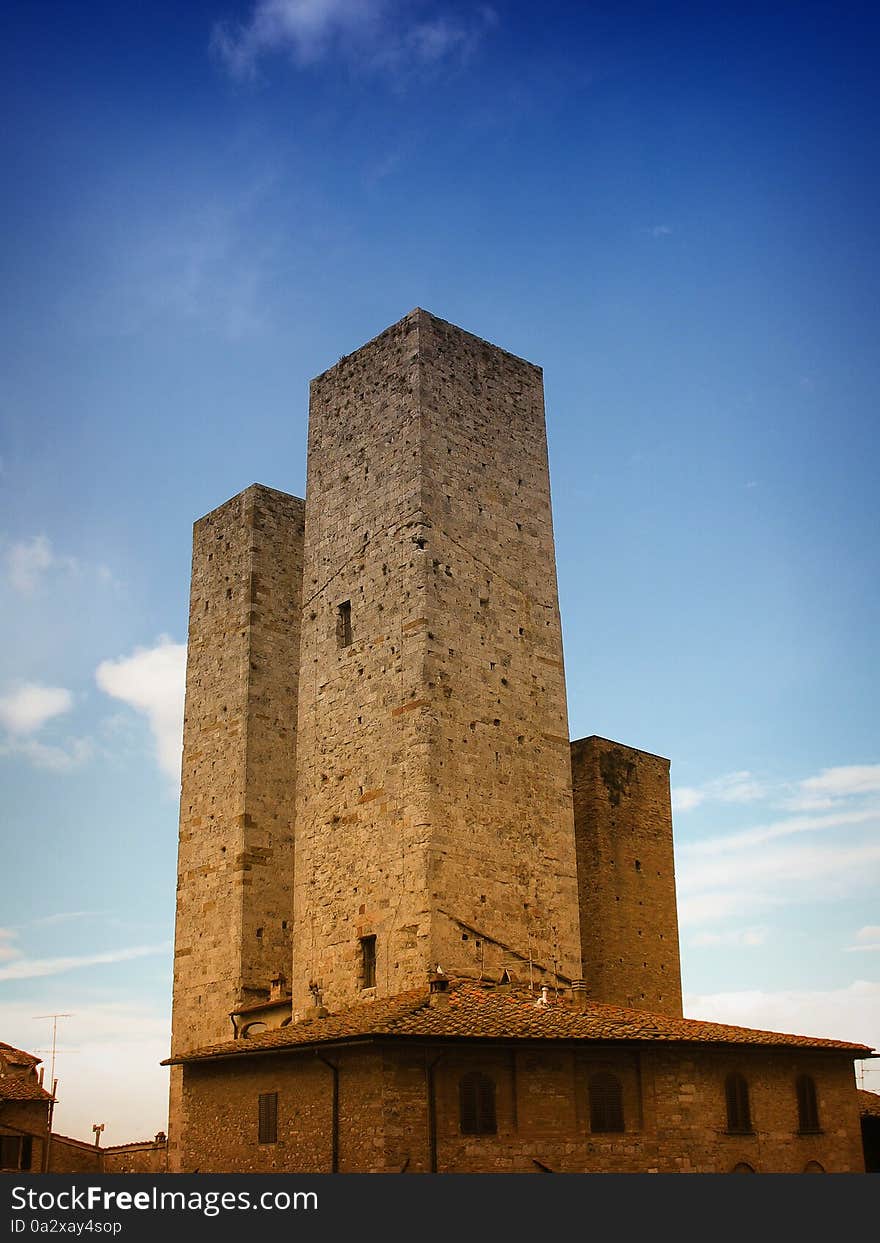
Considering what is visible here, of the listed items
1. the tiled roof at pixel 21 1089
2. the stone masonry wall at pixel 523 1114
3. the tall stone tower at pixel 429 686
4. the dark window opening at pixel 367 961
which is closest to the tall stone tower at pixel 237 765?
the tall stone tower at pixel 429 686

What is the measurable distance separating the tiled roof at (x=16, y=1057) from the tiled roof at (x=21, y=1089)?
420 mm

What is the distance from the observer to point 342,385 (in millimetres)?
25766

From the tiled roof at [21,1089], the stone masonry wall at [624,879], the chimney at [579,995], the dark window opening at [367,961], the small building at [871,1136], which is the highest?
the stone masonry wall at [624,879]

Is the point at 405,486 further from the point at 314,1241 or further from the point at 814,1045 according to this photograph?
the point at 314,1241

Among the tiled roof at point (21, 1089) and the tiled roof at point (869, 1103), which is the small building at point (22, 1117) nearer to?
the tiled roof at point (21, 1089)

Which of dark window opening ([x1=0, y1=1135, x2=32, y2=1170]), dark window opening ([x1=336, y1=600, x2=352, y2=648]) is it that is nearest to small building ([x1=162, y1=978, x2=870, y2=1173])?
dark window opening ([x1=336, y1=600, x2=352, y2=648])

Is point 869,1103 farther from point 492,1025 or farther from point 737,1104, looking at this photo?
point 492,1025

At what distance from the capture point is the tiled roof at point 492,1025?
55.7 ft

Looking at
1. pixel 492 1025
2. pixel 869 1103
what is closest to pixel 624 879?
pixel 869 1103

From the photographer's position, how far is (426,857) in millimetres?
20578

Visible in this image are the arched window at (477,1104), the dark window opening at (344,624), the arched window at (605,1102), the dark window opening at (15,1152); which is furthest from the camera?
the dark window opening at (15,1152)

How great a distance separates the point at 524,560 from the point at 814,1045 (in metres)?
10.1

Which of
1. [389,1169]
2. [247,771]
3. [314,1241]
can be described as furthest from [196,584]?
[314,1241]

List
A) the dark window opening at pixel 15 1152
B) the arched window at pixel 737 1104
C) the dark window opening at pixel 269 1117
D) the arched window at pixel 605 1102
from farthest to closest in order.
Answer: the dark window opening at pixel 15 1152, the arched window at pixel 737 1104, the dark window opening at pixel 269 1117, the arched window at pixel 605 1102
